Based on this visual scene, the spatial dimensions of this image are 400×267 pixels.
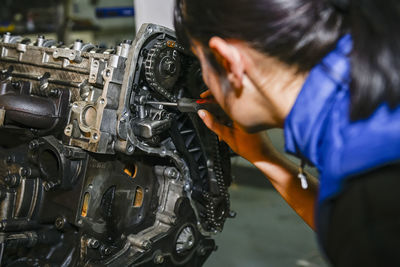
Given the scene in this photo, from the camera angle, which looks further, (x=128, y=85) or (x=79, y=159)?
(x=79, y=159)

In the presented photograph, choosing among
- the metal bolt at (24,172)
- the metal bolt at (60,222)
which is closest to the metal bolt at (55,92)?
the metal bolt at (24,172)

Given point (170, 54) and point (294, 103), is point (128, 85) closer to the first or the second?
point (170, 54)

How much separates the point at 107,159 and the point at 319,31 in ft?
4.41

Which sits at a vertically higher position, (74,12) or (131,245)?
(74,12)

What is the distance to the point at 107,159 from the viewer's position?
216 cm

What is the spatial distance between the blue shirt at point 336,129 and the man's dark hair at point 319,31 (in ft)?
0.10

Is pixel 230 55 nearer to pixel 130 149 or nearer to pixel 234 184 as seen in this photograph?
pixel 130 149

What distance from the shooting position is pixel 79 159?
2.12 meters

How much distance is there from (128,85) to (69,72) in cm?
40

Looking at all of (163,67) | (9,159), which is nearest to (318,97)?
(163,67)

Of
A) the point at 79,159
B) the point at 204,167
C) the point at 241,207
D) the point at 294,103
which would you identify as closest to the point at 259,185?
the point at 241,207

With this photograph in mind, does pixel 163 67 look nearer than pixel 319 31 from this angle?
No

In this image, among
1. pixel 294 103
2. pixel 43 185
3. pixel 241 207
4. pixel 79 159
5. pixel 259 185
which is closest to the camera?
pixel 294 103

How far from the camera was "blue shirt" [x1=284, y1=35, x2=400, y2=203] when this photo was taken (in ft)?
3.18
